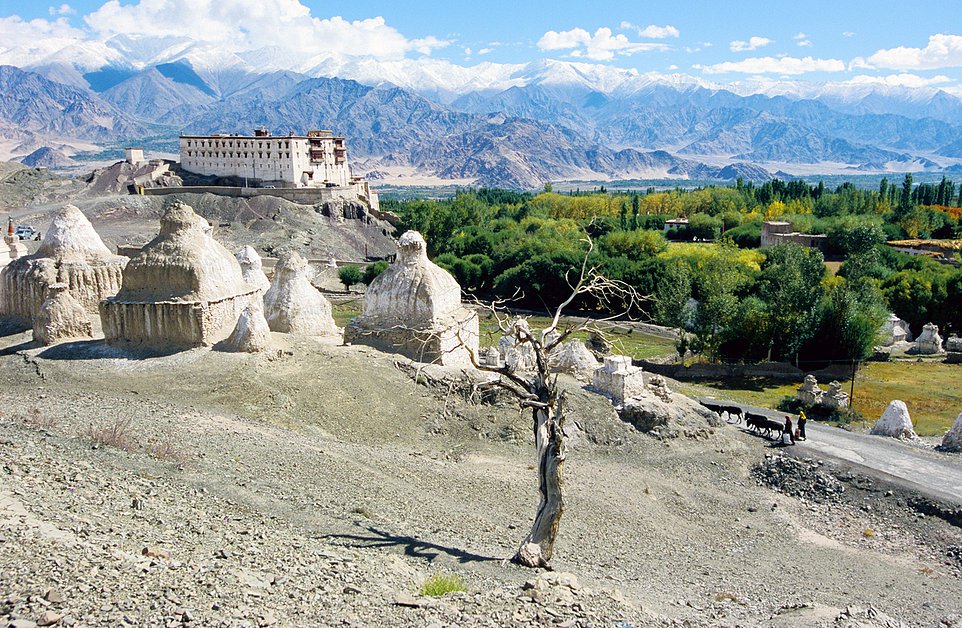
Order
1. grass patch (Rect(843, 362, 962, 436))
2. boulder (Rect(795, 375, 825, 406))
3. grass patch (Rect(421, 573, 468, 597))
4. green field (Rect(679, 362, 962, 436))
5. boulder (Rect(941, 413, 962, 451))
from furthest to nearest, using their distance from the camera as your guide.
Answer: boulder (Rect(795, 375, 825, 406)) → green field (Rect(679, 362, 962, 436)) → grass patch (Rect(843, 362, 962, 436)) → boulder (Rect(941, 413, 962, 451)) → grass patch (Rect(421, 573, 468, 597))

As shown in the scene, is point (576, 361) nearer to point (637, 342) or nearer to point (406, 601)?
point (406, 601)

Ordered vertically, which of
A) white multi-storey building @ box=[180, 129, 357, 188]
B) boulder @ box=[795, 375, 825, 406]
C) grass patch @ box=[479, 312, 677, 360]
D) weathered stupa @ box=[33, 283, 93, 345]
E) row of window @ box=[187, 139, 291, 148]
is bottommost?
grass patch @ box=[479, 312, 677, 360]

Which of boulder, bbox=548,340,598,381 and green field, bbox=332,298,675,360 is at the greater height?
boulder, bbox=548,340,598,381

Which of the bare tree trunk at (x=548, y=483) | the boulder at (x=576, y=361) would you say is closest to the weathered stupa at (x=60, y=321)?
the boulder at (x=576, y=361)

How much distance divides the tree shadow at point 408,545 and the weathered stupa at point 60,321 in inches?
745

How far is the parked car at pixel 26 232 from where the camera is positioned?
78812mm

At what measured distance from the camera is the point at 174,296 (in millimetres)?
27938

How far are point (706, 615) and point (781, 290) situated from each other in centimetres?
3693

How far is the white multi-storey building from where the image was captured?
10575 centimetres

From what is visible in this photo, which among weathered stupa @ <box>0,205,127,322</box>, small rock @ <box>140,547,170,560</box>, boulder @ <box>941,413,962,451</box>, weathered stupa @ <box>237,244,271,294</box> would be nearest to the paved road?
boulder @ <box>941,413,962,451</box>

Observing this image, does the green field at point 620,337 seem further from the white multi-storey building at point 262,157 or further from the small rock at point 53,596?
the white multi-storey building at point 262,157

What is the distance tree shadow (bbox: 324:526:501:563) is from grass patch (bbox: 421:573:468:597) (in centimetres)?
147

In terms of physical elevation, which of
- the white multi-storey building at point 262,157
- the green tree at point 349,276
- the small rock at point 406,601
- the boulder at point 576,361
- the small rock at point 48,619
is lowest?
the green tree at point 349,276

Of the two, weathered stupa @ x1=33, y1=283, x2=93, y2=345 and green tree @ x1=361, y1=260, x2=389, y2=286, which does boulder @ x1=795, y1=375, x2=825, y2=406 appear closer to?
weathered stupa @ x1=33, y1=283, x2=93, y2=345
